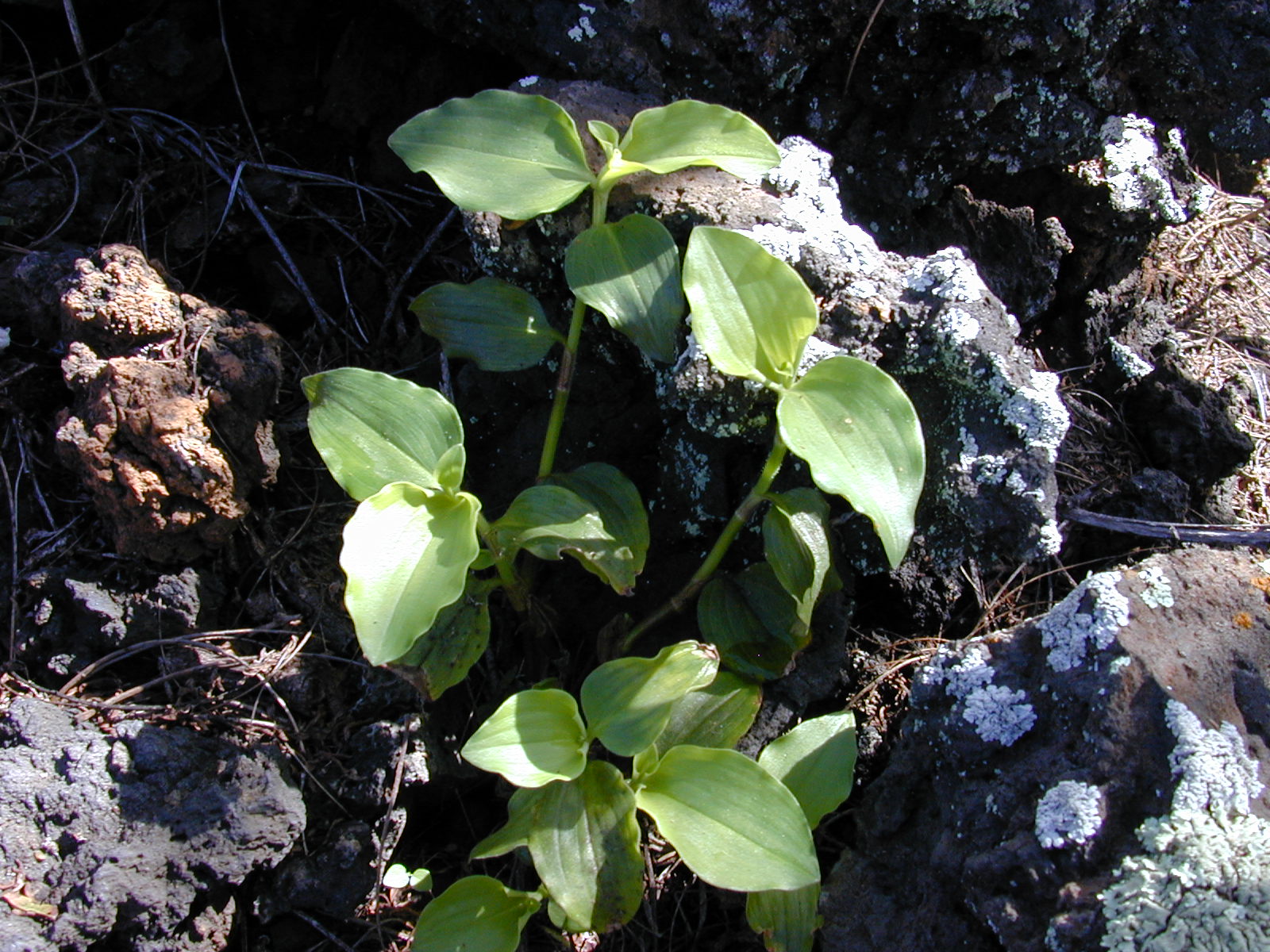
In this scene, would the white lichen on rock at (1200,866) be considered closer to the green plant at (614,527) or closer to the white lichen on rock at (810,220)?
the green plant at (614,527)

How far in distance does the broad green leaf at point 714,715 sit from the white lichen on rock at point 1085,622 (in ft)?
1.77

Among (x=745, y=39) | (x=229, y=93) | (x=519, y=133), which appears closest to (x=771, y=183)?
(x=745, y=39)

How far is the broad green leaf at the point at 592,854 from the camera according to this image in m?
1.54

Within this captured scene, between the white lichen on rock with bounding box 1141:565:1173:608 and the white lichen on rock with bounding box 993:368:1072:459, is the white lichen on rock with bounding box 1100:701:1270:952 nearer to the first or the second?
the white lichen on rock with bounding box 1141:565:1173:608

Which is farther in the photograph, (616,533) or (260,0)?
(260,0)

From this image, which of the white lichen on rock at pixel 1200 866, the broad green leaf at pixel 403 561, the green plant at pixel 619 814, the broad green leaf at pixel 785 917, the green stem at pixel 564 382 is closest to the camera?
the white lichen on rock at pixel 1200 866

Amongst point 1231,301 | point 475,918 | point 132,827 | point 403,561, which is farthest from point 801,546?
point 1231,301

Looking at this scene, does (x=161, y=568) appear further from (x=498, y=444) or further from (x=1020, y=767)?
(x=1020, y=767)

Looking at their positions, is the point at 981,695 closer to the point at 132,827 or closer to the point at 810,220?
the point at 810,220

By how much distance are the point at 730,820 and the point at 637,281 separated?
0.94 meters

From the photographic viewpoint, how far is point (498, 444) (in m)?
2.15

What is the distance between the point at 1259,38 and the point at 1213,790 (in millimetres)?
1776

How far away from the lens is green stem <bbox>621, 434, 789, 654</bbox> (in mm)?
1668

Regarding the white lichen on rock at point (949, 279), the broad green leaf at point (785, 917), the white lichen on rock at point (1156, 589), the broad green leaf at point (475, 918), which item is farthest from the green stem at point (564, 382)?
the white lichen on rock at point (1156, 589)
